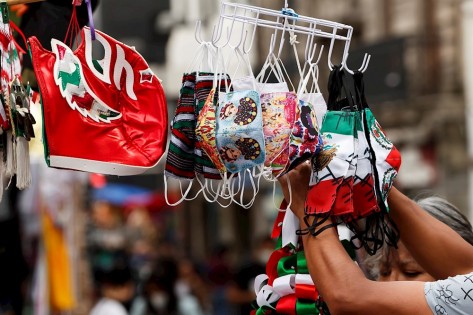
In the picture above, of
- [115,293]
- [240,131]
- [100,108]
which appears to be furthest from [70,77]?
[115,293]

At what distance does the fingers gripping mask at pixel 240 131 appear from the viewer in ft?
10.0

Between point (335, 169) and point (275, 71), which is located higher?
point (275, 71)

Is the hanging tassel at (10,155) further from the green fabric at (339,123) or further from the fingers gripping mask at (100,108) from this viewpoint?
the green fabric at (339,123)

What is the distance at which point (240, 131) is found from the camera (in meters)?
3.05

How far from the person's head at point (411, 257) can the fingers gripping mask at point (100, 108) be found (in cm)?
104

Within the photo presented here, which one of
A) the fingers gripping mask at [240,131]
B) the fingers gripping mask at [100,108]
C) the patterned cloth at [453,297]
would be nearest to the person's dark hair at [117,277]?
the fingers gripping mask at [100,108]

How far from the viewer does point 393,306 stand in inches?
114

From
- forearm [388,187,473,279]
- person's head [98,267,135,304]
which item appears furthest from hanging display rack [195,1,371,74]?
person's head [98,267,135,304]

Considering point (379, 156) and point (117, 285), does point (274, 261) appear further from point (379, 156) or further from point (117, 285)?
point (117, 285)

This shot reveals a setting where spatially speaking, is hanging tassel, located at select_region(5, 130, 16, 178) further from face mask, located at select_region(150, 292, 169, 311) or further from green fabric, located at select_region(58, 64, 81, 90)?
face mask, located at select_region(150, 292, 169, 311)

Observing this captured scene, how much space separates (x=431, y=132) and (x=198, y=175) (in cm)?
1627

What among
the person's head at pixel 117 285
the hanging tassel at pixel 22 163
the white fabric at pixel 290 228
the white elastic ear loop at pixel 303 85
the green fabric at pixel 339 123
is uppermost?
the white elastic ear loop at pixel 303 85

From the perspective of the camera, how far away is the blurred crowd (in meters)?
8.77

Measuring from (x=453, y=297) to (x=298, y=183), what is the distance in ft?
1.92
